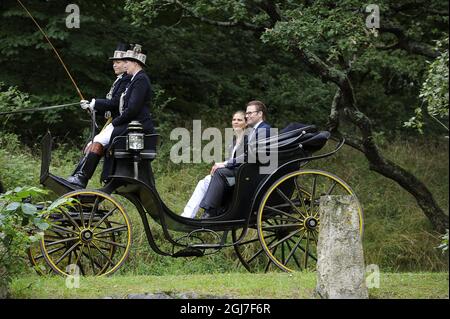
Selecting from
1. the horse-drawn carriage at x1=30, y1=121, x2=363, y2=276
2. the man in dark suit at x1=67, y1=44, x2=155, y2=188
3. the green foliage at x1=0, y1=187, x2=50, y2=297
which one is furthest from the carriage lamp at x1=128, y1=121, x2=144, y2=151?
the green foliage at x1=0, y1=187, x2=50, y2=297

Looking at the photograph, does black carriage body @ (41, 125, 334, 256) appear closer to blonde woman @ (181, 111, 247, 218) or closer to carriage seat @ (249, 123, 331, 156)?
carriage seat @ (249, 123, 331, 156)

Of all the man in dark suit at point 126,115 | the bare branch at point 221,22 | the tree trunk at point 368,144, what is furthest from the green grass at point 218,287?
the bare branch at point 221,22

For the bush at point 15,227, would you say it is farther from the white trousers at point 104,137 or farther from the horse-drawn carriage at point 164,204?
the white trousers at point 104,137

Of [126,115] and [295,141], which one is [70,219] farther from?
[295,141]

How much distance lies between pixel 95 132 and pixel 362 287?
312 centimetres

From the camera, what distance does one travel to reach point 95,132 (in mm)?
8531

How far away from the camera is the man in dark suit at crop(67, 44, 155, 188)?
8.26 metres

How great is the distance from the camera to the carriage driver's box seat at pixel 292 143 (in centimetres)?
849

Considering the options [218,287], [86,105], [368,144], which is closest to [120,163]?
[86,105]

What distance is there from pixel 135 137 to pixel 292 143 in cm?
157

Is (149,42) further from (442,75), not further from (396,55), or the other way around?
(442,75)

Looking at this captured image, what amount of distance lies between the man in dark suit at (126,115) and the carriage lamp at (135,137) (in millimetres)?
228

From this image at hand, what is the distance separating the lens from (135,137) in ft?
26.4

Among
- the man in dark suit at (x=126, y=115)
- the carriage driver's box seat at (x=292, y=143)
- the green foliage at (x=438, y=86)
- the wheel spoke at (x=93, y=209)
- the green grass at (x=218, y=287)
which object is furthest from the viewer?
the carriage driver's box seat at (x=292, y=143)
